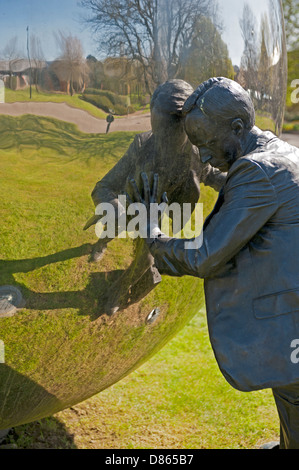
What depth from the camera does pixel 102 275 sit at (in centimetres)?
266

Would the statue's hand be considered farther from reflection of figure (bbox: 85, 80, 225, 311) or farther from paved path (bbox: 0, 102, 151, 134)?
paved path (bbox: 0, 102, 151, 134)

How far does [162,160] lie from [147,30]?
554mm

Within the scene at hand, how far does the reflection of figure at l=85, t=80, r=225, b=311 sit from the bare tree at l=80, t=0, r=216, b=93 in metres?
0.08

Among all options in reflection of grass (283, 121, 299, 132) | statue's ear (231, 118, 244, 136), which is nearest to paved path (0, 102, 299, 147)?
statue's ear (231, 118, 244, 136)

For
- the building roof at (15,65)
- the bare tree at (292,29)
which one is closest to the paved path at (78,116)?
the building roof at (15,65)

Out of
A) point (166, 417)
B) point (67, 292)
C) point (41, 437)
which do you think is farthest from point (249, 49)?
point (41, 437)

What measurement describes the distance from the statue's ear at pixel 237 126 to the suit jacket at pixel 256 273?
4.2 inches

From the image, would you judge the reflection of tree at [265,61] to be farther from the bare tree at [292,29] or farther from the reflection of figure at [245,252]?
the bare tree at [292,29]

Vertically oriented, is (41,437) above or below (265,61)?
below

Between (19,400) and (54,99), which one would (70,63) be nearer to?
(54,99)

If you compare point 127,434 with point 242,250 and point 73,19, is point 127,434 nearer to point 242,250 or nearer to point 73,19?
point 242,250

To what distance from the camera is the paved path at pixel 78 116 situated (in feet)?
7.52

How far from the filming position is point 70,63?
231 cm

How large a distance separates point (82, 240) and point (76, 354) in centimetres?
60
